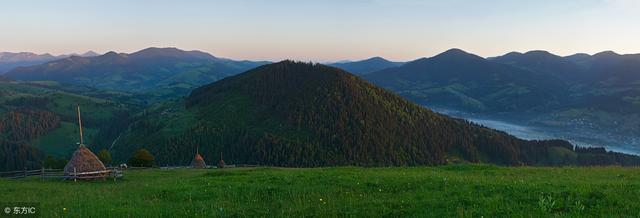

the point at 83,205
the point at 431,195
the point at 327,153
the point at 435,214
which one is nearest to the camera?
the point at 435,214

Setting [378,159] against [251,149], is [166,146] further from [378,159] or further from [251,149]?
[378,159]

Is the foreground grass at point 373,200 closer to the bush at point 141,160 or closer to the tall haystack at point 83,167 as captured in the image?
the tall haystack at point 83,167

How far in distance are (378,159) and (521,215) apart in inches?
7161

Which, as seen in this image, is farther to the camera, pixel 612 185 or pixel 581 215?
pixel 612 185

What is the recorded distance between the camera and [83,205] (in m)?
19.1

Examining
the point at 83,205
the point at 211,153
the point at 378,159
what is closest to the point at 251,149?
the point at 211,153

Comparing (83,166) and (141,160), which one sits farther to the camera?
(141,160)

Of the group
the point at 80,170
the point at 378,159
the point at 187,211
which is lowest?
the point at 378,159

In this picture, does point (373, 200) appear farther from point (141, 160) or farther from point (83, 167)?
point (141, 160)

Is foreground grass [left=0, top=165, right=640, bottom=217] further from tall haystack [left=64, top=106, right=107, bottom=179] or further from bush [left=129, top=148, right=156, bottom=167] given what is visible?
bush [left=129, top=148, right=156, bottom=167]

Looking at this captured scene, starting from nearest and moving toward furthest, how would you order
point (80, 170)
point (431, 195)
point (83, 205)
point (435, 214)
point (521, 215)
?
point (521, 215) → point (435, 214) → point (431, 195) → point (83, 205) → point (80, 170)

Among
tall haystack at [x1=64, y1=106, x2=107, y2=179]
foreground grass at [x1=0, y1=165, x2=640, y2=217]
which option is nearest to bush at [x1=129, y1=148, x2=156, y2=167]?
tall haystack at [x1=64, y1=106, x2=107, y2=179]

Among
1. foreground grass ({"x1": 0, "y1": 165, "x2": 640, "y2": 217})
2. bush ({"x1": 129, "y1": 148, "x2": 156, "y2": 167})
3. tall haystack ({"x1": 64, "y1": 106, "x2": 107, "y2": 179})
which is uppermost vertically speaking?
foreground grass ({"x1": 0, "y1": 165, "x2": 640, "y2": 217})

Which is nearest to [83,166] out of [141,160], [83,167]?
[83,167]
